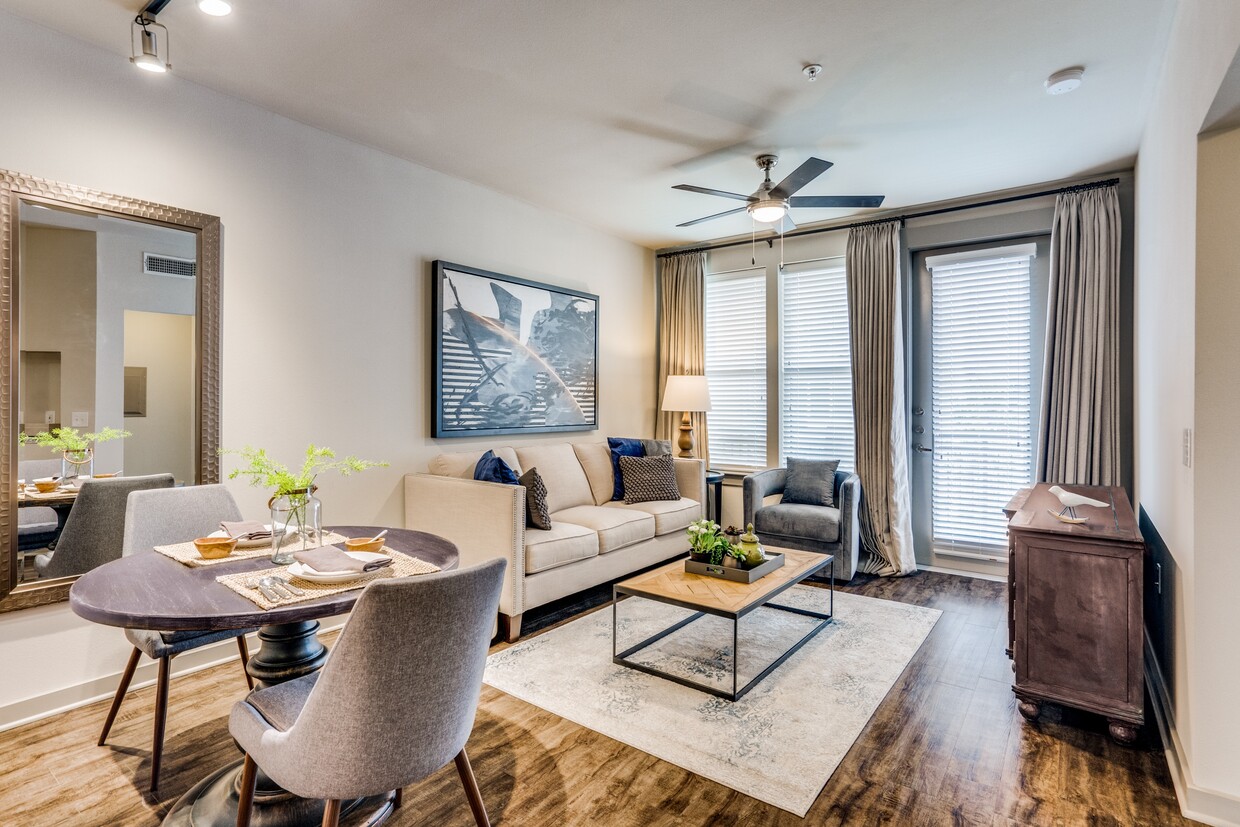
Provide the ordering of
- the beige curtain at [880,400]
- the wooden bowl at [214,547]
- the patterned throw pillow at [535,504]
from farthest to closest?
1. the beige curtain at [880,400]
2. the patterned throw pillow at [535,504]
3. the wooden bowl at [214,547]

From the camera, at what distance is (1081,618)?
2.35 meters

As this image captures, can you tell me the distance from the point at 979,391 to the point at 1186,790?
307 centimetres

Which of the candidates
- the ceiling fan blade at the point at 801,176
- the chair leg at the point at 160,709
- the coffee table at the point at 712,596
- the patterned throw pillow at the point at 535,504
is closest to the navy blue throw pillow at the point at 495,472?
the patterned throw pillow at the point at 535,504

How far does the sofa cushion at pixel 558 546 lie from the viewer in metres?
3.45

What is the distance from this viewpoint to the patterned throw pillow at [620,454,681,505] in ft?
15.7

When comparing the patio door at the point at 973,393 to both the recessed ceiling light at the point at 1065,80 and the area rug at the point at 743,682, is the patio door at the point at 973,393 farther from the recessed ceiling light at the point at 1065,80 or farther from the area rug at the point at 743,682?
the recessed ceiling light at the point at 1065,80

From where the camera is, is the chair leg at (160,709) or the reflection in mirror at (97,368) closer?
the chair leg at (160,709)

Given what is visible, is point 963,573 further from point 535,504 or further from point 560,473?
point 535,504

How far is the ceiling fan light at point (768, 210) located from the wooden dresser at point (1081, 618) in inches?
81.5

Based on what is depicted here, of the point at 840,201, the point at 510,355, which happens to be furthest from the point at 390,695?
the point at 840,201

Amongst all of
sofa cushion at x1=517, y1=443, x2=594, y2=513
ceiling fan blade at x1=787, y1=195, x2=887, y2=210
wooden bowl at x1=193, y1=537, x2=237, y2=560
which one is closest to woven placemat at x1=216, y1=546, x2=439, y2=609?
wooden bowl at x1=193, y1=537, x2=237, y2=560

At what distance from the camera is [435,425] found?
4012 mm

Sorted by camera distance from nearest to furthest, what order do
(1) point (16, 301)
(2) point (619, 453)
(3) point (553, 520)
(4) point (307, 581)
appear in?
(4) point (307, 581), (1) point (16, 301), (3) point (553, 520), (2) point (619, 453)

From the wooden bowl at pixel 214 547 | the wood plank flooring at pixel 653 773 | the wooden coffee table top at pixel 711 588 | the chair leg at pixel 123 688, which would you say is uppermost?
the wooden bowl at pixel 214 547
